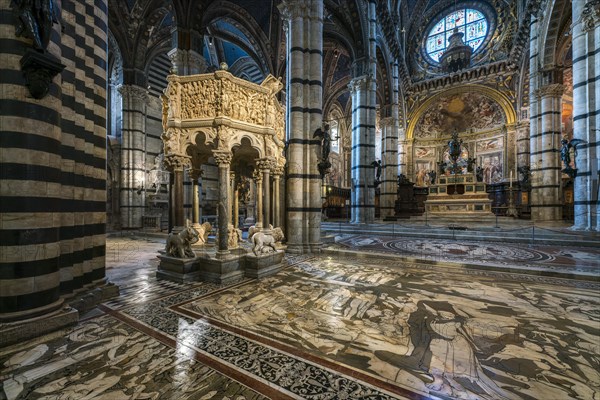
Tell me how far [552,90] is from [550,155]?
13.0 feet

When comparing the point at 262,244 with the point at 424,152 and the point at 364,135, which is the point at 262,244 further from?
the point at 424,152

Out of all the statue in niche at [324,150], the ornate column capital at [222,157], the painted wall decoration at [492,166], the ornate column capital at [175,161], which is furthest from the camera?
the painted wall decoration at [492,166]

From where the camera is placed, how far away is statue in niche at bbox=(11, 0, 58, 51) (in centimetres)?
268

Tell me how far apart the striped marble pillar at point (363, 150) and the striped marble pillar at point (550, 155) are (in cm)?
1011

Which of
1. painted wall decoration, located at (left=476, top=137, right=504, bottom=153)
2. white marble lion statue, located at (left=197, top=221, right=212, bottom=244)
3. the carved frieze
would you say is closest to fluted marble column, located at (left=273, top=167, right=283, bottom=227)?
white marble lion statue, located at (left=197, top=221, right=212, bottom=244)

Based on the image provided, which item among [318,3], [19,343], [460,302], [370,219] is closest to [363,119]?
[370,219]

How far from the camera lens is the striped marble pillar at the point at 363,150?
15523 millimetres

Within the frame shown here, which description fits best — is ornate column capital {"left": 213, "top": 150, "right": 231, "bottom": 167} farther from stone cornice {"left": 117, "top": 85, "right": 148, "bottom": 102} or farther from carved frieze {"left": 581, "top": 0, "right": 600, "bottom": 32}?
carved frieze {"left": 581, "top": 0, "right": 600, "bottom": 32}

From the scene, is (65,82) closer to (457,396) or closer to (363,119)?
(457,396)

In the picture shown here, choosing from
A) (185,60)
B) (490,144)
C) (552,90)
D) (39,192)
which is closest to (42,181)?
(39,192)

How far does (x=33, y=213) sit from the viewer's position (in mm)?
2854

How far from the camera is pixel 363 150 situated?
15547 mm

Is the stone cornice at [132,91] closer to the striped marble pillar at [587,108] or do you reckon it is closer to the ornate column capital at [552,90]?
the striped marble pillar at [587,108]

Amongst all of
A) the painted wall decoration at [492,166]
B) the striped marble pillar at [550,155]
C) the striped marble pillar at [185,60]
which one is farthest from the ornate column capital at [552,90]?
the striped marble pillar at [185,60]
